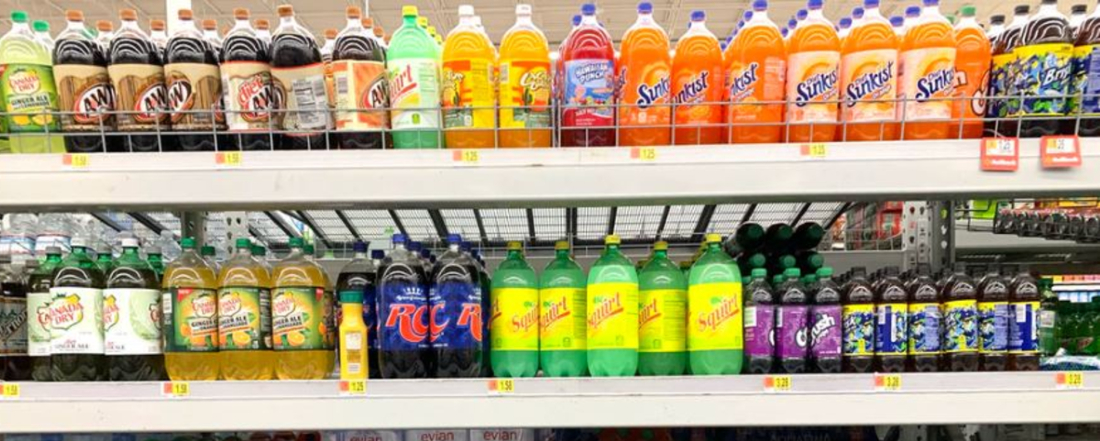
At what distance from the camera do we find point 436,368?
1429mm

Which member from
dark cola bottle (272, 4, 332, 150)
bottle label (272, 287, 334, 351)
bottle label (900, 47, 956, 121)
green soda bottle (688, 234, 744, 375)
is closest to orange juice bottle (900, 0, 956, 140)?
bottle label (900, 47, 956, 121)

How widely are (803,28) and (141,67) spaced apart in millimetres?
1340

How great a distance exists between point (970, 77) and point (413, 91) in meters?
1.10

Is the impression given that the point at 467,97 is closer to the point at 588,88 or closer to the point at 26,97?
the point at 588,88

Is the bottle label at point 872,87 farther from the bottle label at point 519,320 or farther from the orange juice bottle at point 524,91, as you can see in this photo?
the bottle label at point 519,320

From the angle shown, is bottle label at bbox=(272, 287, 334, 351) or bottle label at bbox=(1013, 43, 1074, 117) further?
bottle label at bbox=(272, 287, 334, 351)

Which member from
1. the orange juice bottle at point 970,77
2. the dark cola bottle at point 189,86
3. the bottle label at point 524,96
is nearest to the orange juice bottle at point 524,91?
the bottle label at point 524,96

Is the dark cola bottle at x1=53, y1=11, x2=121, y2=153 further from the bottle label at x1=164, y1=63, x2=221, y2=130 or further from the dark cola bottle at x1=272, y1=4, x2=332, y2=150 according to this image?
the dark cola bottle at x1=272, y1=4, x2=332, y2=150

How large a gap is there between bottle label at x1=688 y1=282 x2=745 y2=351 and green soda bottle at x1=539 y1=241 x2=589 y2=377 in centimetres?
23

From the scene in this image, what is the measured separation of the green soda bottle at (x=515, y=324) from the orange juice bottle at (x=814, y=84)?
2.02ft

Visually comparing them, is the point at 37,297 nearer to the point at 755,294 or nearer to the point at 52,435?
the point at 52,435

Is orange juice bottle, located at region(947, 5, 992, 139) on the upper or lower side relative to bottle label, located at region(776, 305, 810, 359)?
upper

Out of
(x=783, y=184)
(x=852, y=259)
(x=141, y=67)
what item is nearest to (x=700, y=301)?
(x=783, y=184)

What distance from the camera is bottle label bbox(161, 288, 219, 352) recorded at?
1.40m
